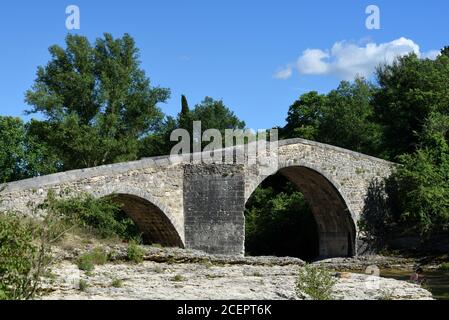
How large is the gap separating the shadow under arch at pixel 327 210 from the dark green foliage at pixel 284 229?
6.19 ft

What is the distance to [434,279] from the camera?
16.9 metres

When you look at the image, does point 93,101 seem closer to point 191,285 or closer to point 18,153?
point 18,153

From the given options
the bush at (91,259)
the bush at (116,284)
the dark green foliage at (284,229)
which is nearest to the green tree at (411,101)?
the dark green foliage at (284,229)

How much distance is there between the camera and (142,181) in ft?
55.4

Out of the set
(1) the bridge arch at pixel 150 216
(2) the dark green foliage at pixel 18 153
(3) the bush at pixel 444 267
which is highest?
(2) the dark green foliage at pixel 18 153

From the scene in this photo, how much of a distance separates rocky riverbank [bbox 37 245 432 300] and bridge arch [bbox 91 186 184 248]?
126 centimetres

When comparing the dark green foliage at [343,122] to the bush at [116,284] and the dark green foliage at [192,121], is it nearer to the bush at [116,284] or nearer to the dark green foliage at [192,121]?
the dark green foliage at [192,121]

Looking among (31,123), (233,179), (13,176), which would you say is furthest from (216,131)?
(233,179)

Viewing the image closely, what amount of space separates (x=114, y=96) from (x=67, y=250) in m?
17.4

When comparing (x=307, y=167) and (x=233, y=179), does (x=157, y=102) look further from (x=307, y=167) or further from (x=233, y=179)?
(x=233, y=179)

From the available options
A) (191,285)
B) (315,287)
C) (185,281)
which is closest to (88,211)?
(185,281)

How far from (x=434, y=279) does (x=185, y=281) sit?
8.20 m

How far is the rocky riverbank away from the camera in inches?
A: 382

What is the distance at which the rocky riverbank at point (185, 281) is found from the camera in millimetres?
9711
